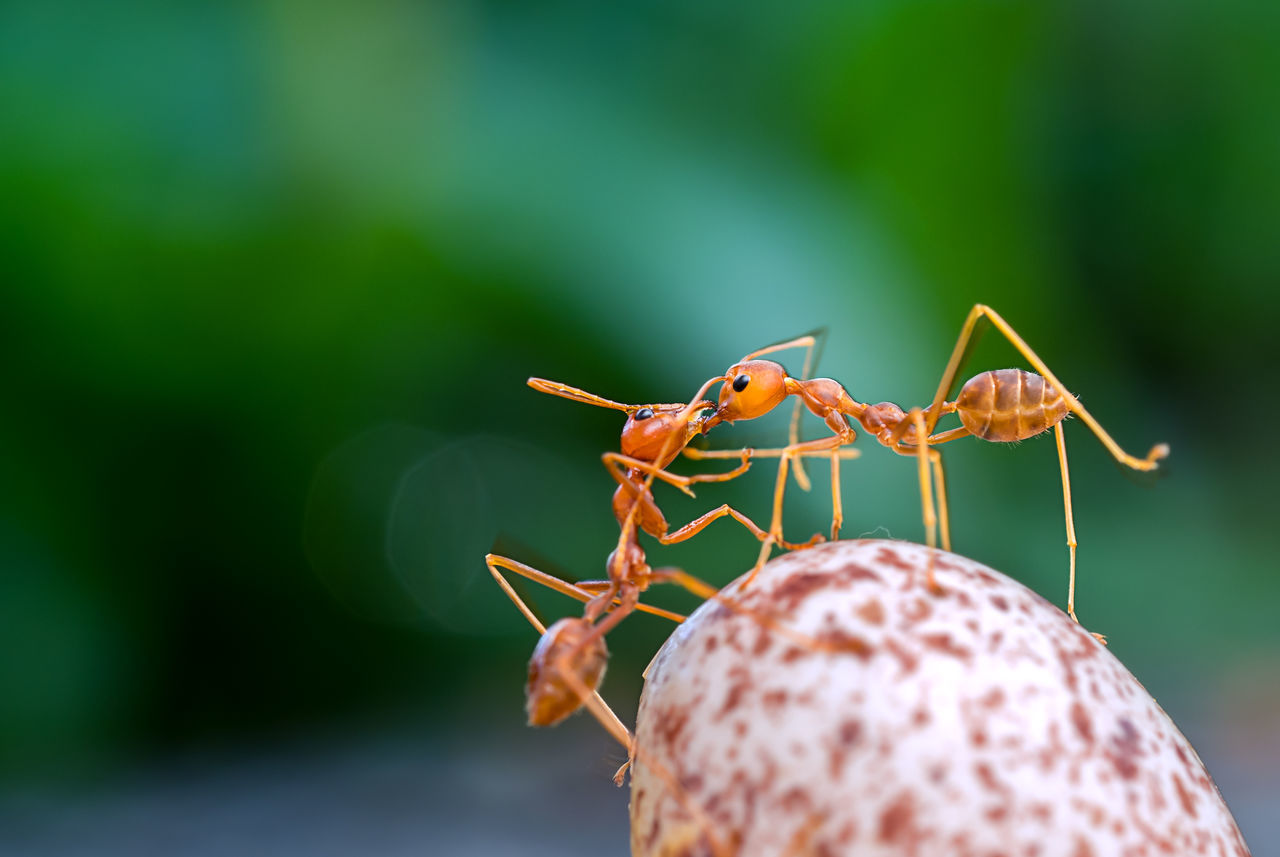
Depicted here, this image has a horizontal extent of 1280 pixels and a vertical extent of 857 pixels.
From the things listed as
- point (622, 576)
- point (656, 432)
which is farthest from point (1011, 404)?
point (622, 576)

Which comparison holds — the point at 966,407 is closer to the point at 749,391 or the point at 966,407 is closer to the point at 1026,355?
the point at 1026,355

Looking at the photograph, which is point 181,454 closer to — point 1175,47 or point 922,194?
point 922,194

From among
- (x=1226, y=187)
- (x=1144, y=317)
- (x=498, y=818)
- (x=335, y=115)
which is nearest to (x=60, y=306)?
(x=335, y=115)

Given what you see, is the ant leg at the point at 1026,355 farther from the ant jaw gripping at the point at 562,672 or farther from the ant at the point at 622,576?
the ant jaw gripping at the point at 562,672

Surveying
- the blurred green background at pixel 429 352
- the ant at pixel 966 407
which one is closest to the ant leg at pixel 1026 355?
the ant at pixel 966 407

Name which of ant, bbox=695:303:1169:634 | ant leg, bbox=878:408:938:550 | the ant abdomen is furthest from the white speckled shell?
the ant abdomen
